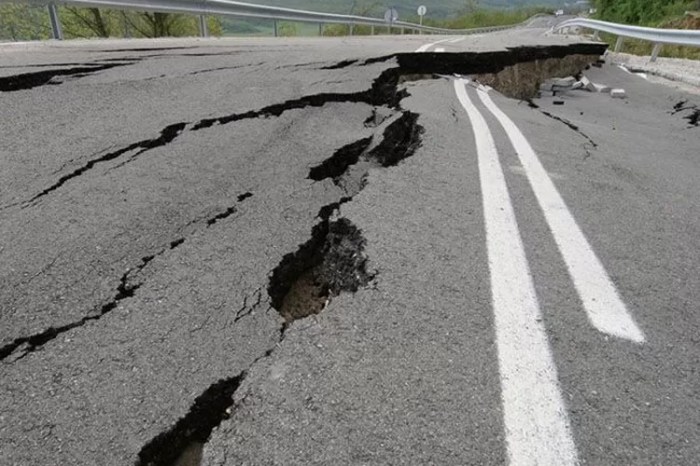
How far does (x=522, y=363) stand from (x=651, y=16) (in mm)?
30281

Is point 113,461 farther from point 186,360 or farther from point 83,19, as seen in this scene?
point 83,19

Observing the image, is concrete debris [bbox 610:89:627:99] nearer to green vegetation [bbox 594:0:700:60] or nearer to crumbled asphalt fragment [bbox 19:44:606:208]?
crumbled asphalt fragment [bbox 19:44:606:208]

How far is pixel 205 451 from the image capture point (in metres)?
1.28

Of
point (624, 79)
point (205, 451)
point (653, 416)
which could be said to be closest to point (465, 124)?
point (653, 416)

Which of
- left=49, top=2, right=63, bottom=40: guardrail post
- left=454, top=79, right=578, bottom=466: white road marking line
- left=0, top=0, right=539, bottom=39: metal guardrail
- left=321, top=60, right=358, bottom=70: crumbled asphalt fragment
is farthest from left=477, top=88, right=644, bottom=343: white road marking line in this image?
left=0, top=0, right=539, bottom=39: metal guardrail

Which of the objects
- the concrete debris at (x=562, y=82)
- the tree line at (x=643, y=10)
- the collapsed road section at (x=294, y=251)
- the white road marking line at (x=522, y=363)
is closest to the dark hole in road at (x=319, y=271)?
the collapsed road section at (x=294, y=251)

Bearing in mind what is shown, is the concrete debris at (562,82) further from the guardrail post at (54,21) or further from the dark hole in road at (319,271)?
the guardrail post at (54,21)

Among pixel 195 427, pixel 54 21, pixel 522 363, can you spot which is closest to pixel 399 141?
pixel 522 363

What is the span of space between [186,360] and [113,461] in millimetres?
384

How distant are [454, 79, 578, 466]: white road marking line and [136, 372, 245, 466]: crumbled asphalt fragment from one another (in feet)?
2.92

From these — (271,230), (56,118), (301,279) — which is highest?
(56,118)

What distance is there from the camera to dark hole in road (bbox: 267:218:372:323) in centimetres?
205

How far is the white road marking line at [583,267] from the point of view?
1807 mm

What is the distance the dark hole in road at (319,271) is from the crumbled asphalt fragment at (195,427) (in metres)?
0.48
